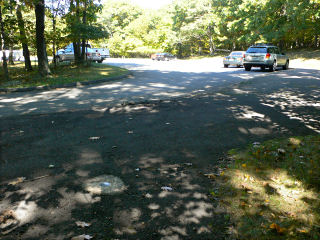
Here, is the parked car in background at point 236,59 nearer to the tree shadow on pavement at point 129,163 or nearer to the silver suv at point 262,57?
the silver suv at point 262,57

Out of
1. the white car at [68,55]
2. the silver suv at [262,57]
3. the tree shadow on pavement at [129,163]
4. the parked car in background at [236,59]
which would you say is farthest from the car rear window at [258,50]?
the white car at [68,55]

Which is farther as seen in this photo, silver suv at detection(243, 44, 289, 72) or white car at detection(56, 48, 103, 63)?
white car at detection(56, 48, 103, 63)

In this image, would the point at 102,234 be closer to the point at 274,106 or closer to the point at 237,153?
the point at 237,153

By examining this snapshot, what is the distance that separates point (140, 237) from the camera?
2.70m

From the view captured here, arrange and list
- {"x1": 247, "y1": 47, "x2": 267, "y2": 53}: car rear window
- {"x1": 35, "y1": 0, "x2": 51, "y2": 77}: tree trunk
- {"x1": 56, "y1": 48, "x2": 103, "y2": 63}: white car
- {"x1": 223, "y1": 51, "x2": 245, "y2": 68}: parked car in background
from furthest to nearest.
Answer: {"x1": 56, "y1": 48, "x2": 103, "y2": 63}: white car
{"x1": 223, "y1": 51, "x2": 245, "y2": 68}: parked car in background
{"x1": 247, "y1": 47, "x2": 267, "y2": 53}: car rear window
{"x1": 35, "y1": 0, "x2": 51, "y2": 77}: tree trunk

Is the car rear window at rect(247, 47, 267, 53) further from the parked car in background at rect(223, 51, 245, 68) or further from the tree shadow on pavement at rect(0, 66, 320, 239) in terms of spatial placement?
the tree shadow on pavement at rect(0, 66, 320, 239)

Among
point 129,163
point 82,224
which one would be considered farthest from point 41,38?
point 82,224

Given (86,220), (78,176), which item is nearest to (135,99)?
(78,176)

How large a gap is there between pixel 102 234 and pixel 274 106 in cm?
679

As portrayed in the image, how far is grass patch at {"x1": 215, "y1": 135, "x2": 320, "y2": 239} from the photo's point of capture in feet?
9.20

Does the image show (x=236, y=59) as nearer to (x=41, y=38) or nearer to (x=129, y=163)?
(x=41, y=38)

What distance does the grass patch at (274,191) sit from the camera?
110 inches

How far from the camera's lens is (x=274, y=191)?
11.4ft

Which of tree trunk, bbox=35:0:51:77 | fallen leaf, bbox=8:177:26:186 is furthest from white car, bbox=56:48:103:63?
fallen leaf, bbox=8:177:26:186
